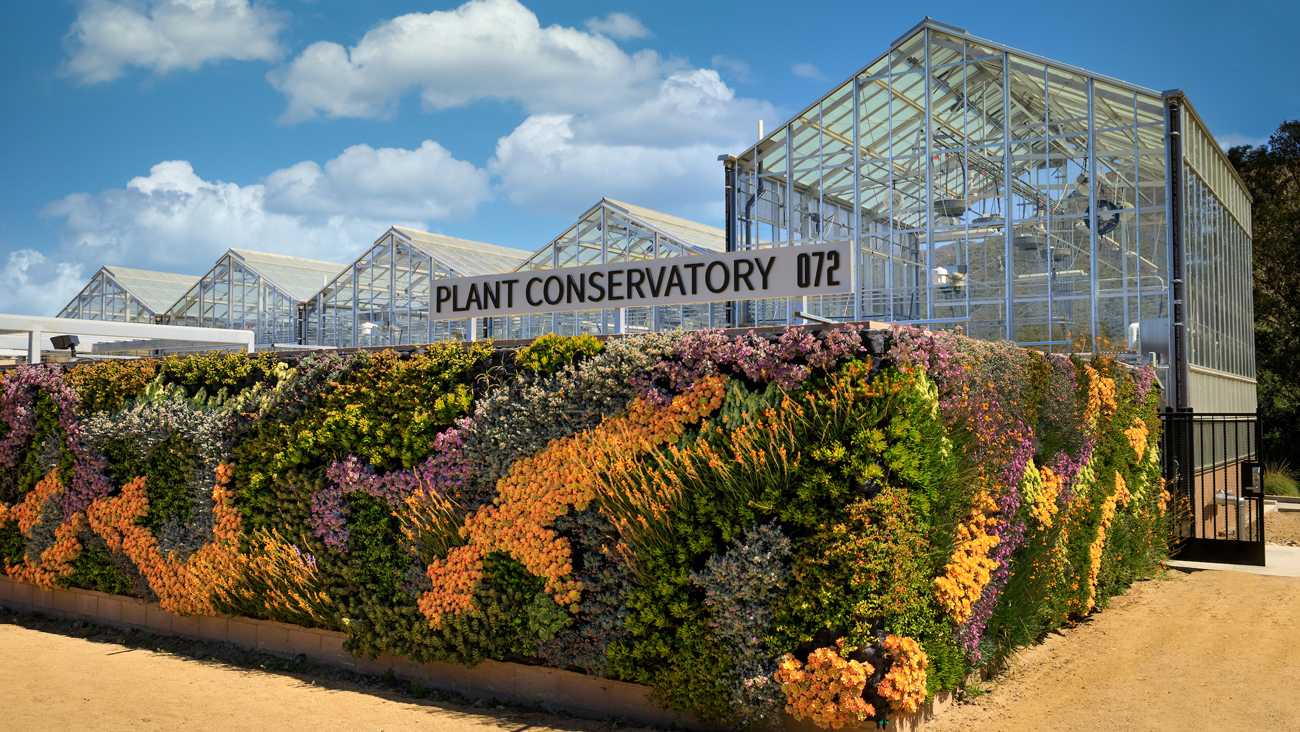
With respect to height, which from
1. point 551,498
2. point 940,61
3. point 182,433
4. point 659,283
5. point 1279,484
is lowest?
point 1279,484

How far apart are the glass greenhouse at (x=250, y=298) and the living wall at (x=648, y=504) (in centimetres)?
2483

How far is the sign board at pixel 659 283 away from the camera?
6.42 m

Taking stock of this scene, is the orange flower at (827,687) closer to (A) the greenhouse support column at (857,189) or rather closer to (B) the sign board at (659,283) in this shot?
(B) the sign board at (659,283)

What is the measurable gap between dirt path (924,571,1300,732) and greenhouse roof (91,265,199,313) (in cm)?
3670

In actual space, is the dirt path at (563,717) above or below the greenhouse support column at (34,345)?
below

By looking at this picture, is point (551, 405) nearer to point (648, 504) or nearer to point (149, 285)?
point (648, 504)

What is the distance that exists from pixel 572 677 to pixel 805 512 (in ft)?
6.84

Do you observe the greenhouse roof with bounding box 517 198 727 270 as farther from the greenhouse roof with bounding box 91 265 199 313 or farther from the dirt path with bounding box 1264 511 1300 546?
the greenhouse roof with bounding box 91 265 199 313

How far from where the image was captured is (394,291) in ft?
97.0

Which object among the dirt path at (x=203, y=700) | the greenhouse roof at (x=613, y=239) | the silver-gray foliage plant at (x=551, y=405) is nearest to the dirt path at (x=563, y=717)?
the dirt path at (x=203, y=700)

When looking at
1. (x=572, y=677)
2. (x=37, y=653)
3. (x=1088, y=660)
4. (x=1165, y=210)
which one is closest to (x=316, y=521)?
(x=572, y=677)

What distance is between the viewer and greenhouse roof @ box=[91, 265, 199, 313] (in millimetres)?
37594

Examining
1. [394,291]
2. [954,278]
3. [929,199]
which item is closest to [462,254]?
[394,291]

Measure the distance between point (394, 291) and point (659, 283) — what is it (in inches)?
946
